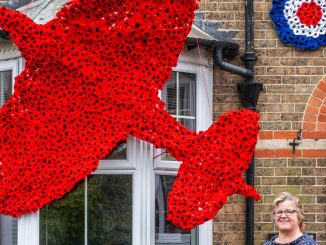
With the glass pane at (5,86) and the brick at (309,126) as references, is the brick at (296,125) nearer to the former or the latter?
the brick at (309,126)

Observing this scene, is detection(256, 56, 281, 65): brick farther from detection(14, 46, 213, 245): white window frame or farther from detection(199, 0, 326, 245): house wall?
detection(14, 46, 213, 245): white window frame

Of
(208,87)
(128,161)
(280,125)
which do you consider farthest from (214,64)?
(128,161)

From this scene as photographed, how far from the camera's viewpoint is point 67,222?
7336mm

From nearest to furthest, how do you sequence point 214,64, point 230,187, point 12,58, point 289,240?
point 289,240, point 230,187, point 12,58, point 214,64

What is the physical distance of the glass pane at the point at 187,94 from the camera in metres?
8.05

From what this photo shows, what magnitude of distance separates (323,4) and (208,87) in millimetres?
1289

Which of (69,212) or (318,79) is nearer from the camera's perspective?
(69,212)

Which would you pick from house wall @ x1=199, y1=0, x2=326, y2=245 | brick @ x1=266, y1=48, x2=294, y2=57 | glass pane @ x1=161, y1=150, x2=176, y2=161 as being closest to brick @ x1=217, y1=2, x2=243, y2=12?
house wall @ x1=199, y1=0, x2=326, y2=245

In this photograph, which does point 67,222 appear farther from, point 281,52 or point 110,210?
point 281,52

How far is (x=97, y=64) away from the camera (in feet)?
23.7

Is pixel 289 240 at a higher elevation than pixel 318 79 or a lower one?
lower

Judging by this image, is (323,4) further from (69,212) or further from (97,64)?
(69,212)

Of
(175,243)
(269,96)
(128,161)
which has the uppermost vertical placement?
(269,96)

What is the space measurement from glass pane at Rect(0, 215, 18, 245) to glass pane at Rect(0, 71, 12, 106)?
0.97 meters
